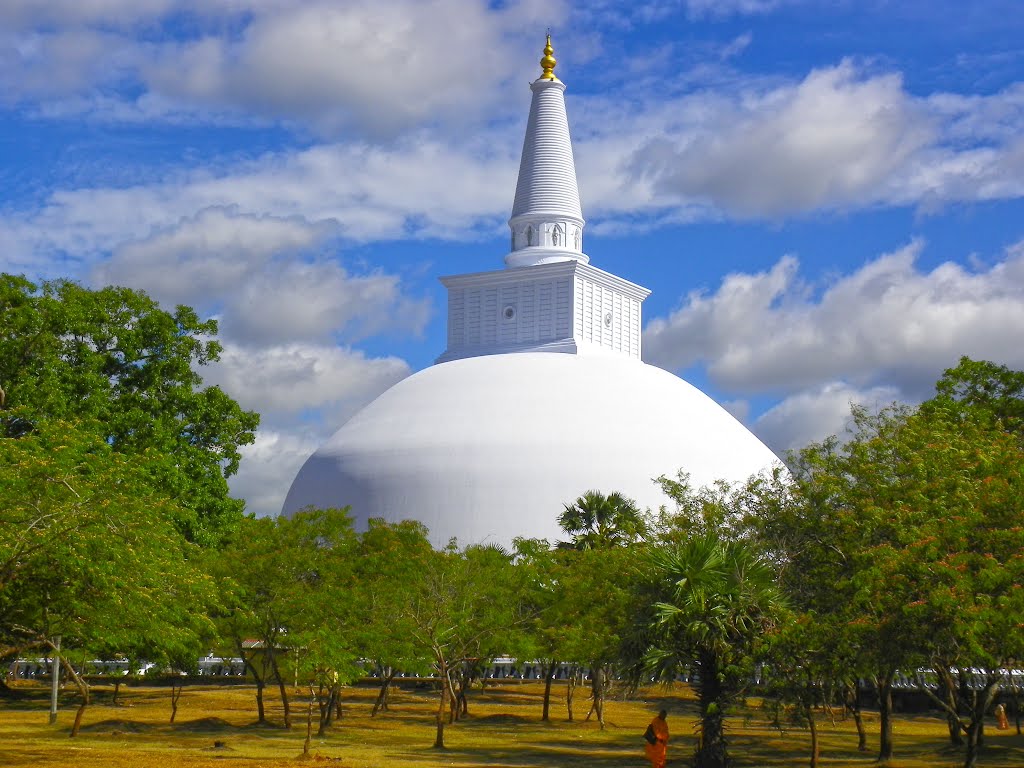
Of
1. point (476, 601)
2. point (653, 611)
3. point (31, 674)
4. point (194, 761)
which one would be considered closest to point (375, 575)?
point (476, 601)

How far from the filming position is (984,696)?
22938 mm

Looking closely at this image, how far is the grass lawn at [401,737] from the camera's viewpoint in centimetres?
2598

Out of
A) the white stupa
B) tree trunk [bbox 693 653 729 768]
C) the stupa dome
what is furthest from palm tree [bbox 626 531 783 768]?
the stupa dome

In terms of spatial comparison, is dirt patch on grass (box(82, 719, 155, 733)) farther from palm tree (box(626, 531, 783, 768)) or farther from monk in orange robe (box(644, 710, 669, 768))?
monk in orange robe (box(644, 710, 669, 768))

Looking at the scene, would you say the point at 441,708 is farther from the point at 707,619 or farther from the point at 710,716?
the point at 707,619

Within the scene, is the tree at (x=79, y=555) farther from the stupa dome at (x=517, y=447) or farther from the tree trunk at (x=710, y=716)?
the stupa dome at (x=517, y=447)

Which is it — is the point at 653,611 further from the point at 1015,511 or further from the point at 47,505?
the point at 47,505

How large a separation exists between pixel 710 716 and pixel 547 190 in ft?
135

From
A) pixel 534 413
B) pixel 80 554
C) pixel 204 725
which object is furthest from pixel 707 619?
pixel 534 413

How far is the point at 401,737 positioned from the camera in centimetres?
3209

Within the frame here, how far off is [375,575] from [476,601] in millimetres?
3191

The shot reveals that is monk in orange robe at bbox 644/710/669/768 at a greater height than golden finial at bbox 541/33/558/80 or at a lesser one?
lesser

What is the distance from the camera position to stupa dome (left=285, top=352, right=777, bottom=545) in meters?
51.5

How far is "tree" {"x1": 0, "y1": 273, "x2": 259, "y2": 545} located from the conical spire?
23.4 meters
